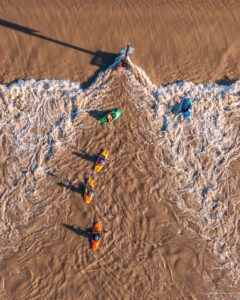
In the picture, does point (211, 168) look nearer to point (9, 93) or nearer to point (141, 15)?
point (141, 15)

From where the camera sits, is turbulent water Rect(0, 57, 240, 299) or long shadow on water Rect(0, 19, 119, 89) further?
long shadow on water Rect(0, 19, 119, 89)

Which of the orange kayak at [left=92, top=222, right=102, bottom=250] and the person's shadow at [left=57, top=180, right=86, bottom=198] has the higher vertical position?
the person's shadow at [left=57, top=180, right=86, bottom=198]

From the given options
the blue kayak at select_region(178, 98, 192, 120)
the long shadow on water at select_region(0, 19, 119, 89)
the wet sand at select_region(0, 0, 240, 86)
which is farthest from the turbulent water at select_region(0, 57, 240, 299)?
the wet sand at select_region(0, 0, 240, 86)

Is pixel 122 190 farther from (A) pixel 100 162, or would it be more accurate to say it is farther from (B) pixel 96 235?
(B) pixel 96 235

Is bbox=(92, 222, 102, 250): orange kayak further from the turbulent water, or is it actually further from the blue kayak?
the blue kayak

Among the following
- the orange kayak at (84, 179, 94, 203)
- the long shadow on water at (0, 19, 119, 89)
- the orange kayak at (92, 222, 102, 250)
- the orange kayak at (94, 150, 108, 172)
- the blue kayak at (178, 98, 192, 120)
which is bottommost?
the orange kayak at (92, 222, 102, 250)

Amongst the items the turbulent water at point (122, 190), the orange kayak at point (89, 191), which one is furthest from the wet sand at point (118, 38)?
the orange kayak at point (89, 191)

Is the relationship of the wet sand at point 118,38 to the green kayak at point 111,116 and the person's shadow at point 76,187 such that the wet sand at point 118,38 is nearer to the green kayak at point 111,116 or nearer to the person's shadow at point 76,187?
the green kayak at point 111,116

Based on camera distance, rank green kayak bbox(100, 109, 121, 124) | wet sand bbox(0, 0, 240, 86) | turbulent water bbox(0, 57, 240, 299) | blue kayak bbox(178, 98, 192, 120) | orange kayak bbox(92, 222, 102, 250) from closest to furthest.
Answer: orange kayak bbox(92, 222, 102, 250), turbulent water bbox(0, 57, 240, 299), green kayak bbox(100, 109, 121, 124), blue kayak bbox(178, 98, 192, 120), wet sand bbox(0, 0, 240, 86)
